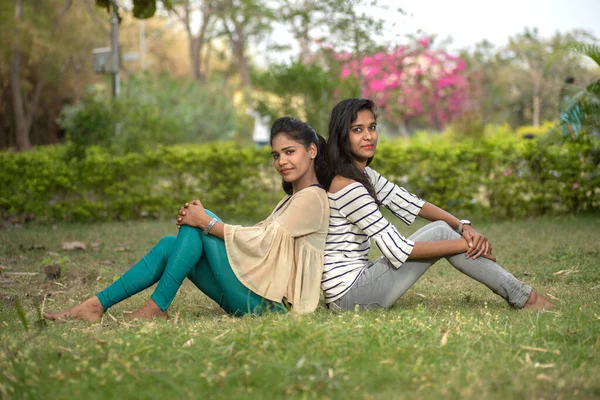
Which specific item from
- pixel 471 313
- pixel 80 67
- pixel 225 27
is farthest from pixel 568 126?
pixel 225 27

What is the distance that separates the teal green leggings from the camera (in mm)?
4168

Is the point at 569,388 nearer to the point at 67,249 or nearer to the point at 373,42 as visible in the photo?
the point at 67,249

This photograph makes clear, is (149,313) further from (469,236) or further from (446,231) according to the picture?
(469,236)

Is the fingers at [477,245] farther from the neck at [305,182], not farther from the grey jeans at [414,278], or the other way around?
the neck at [305,182]

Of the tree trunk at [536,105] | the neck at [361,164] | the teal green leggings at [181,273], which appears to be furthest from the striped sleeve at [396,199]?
the tree trunk at [536,105]

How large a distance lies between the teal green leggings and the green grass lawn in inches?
6.5

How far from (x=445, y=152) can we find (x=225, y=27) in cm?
2693

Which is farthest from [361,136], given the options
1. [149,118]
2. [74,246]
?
[149,118]

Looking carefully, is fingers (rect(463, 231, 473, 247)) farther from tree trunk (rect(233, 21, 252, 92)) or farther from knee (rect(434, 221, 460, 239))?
tree trunk (rect(233, 21, 252, 92))

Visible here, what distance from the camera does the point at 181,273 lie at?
4.18 metres

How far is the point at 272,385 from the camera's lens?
2928mm

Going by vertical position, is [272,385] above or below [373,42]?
below

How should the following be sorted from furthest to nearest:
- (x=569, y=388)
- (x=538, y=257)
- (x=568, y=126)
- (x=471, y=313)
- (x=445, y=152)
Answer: (x=445, y=152)
(x=568, y=126)
(x=538, y=257)
(x=471, y=313)
(x=569, y=388)

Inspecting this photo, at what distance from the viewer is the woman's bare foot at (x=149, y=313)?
167 inches
